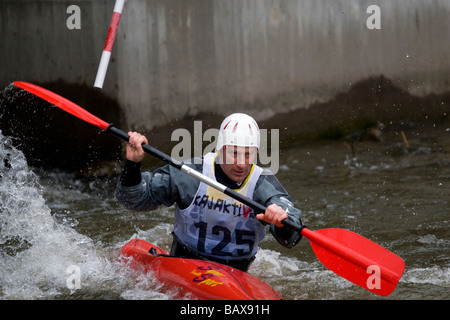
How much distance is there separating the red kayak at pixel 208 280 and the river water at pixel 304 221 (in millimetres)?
108

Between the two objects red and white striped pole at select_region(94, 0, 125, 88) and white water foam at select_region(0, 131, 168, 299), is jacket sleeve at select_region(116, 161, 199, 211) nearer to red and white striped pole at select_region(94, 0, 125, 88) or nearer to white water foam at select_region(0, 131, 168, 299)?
white water foam at select_region(0, 131, 168, 299)

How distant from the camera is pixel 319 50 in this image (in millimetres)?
9039

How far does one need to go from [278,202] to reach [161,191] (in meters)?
0.76

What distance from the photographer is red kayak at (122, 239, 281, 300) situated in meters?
3.76

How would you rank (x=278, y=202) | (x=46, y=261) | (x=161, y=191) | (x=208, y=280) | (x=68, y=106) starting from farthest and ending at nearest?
(x=46, y=261) < (x=68, y=106) < (x=161, y=191) < (x=278, y=202) < (x=208, y=280)

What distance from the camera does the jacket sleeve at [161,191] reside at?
4.12m

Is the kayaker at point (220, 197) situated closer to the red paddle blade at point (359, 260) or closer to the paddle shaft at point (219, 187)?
the paddle shaft at point (219, 187)

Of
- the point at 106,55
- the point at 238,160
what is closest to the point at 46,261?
the point at 106,55

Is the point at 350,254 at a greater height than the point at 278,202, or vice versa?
the point at 278,202

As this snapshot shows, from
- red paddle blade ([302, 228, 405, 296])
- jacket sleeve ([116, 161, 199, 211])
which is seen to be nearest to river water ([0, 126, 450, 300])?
red paddle blade ([302, 228, 405, 296])

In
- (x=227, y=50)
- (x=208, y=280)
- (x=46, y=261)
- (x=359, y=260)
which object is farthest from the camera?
(x=227, y=50)

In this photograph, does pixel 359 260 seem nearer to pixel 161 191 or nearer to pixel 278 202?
pixel 278 202

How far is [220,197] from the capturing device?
416 centimetres
